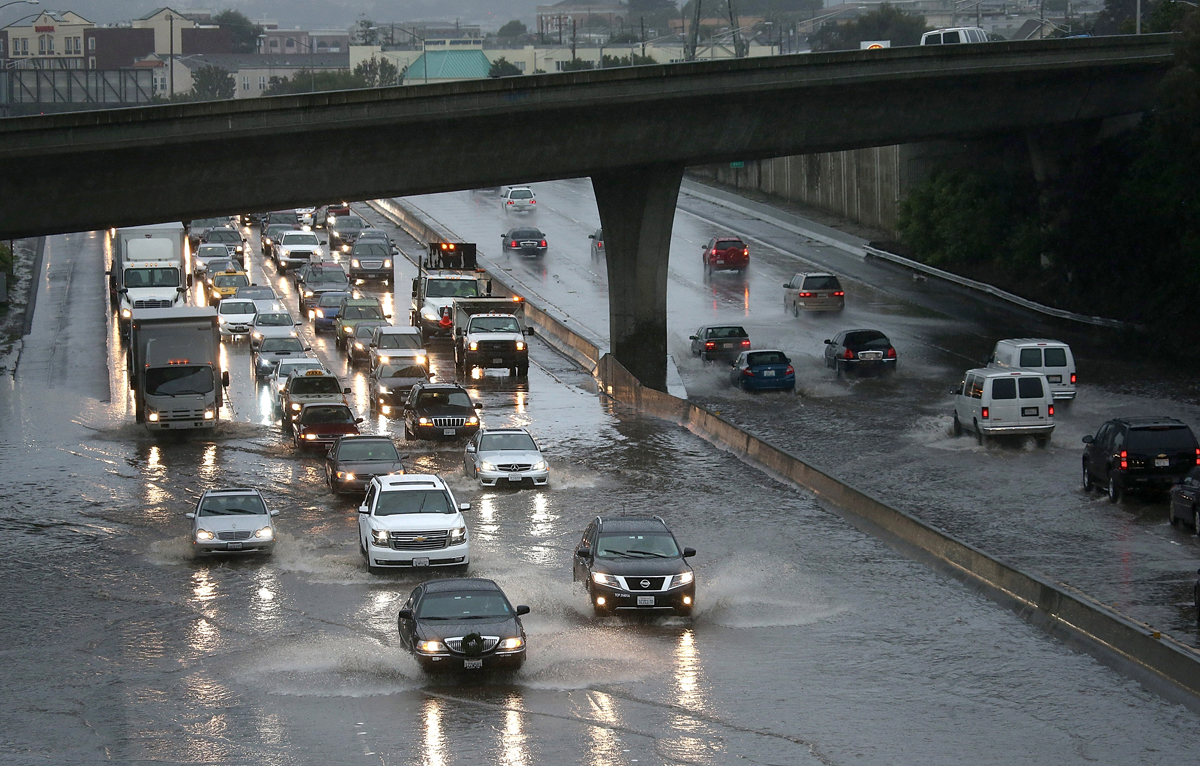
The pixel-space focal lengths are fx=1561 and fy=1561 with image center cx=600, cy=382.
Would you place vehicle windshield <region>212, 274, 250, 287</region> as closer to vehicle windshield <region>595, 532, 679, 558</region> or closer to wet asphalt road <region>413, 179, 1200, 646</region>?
wet asphalt road <region>413, 179, 1200, 646</region>

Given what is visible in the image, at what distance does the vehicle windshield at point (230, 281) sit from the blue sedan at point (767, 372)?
2595 centimetres

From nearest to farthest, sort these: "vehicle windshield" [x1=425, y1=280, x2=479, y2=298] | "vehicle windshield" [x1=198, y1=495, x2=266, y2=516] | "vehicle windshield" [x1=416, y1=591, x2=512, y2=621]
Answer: "vehicle windshield" [x1=416, y1=591, x2=512, y2=621] → "vehicle windshield" [x1=198, y1=495, x2=266, y2=516] → "vehicle windshield" [x1=425, y1=280, x2=479, y2=298]

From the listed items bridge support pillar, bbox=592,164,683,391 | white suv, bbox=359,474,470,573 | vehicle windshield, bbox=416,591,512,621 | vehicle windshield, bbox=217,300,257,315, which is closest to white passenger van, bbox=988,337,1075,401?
bridge support pillar, bbox=592,164,683,391

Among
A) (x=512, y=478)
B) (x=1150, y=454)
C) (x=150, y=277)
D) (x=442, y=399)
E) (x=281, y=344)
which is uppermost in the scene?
(x=150, y=277)

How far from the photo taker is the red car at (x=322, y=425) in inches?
1538

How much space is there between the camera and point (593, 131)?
155ft

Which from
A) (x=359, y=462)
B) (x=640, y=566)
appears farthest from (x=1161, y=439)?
(x=359, y=462)

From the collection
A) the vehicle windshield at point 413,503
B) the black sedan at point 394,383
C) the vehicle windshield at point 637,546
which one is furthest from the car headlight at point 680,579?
the black sedan at point 394,383

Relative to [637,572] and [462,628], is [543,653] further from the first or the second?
[637,572]

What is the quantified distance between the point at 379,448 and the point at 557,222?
57056 millimetres

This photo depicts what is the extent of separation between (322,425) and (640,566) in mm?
17561

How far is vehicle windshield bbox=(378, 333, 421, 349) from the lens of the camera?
49.4m

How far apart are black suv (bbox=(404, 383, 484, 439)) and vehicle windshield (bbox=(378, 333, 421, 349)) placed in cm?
809

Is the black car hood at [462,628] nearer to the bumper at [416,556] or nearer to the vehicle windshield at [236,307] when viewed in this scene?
the bumper at [416,556]
